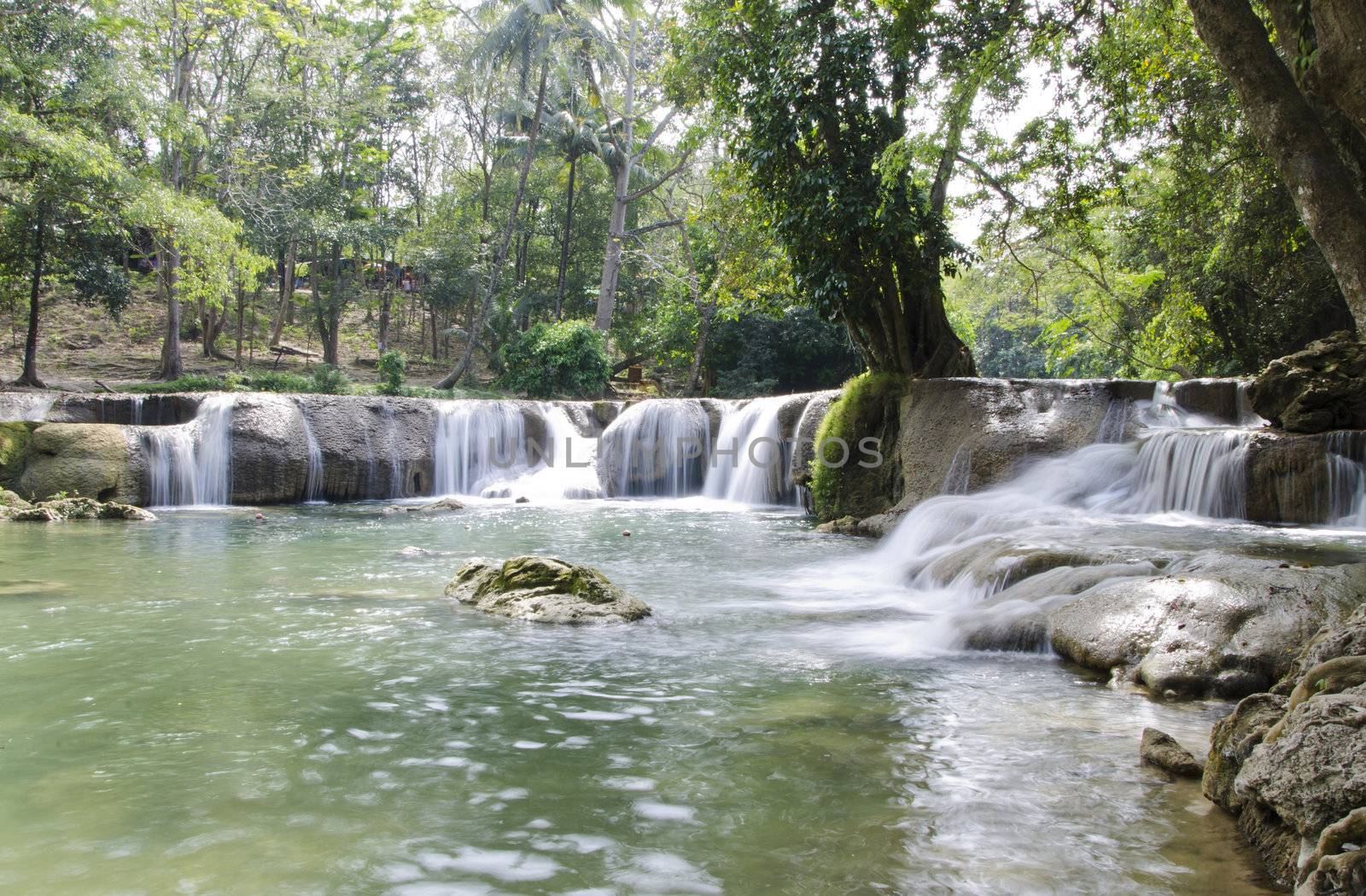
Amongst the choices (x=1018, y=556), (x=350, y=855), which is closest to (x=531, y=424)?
(x=1018, y=556)

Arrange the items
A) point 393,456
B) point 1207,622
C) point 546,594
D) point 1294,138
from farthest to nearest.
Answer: point 393,456 → point 546,594 → point 1294,138 → point 1207,622

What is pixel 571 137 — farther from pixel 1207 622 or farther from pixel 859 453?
pixel 1207 622

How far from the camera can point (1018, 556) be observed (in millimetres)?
7531

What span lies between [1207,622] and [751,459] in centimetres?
1326

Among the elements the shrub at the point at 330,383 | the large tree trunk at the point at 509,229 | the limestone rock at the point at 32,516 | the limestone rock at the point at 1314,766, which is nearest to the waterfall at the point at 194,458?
the limestone rock at the point at 32,516

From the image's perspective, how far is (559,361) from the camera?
85.2 feet

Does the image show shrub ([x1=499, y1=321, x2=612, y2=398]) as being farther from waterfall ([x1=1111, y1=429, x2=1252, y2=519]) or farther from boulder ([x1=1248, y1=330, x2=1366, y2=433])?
boulder ([x1=1248, y1=330, x2=1366, y2=433])

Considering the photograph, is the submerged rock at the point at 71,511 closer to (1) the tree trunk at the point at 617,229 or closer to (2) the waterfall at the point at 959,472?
(2) the waterfall at the point at 959,472

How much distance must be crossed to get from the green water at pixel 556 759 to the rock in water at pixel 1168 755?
0.08m

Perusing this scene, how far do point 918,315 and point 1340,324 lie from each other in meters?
8.83

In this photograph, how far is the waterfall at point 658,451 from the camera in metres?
20.2

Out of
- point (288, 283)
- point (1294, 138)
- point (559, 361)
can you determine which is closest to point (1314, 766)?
point (1294, 138)

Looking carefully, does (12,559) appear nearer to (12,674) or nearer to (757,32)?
(12,674)

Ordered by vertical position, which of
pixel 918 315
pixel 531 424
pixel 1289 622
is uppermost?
pixel 918 315
